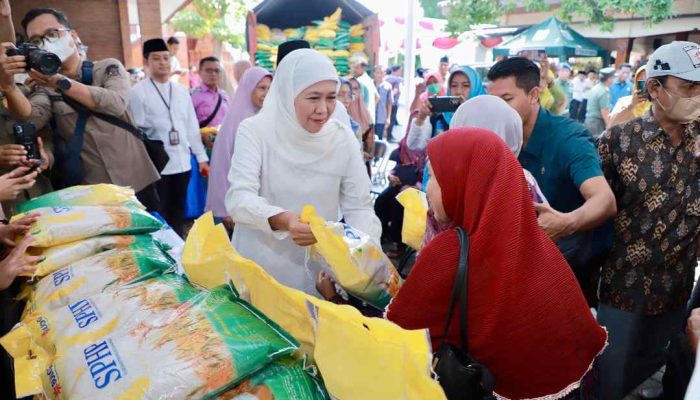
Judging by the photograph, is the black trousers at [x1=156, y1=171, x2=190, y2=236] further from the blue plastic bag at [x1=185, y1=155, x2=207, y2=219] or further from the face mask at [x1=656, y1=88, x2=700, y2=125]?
the face mask at [x1=656, y1=88, x2=700, y2=125]

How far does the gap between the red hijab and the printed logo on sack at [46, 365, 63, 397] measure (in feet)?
2.60

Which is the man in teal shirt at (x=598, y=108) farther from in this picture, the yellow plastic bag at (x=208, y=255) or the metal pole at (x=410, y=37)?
the yellow plastic bag at (x=208, y=255)

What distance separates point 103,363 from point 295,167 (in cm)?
95

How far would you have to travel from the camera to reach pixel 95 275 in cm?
150

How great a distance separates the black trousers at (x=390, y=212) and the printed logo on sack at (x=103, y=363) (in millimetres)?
3257

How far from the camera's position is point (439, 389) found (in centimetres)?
85

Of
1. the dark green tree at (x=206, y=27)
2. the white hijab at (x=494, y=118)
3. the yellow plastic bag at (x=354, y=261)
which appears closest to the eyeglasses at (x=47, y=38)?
the yellow plastic bag at (x=354, y=261)

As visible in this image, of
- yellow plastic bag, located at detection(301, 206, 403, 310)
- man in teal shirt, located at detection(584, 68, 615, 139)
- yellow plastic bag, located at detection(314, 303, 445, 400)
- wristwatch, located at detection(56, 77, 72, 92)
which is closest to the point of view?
yellow plastic bag, located at detection(314, 303, 445, 400)

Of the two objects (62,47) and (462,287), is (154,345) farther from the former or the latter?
(62,47)

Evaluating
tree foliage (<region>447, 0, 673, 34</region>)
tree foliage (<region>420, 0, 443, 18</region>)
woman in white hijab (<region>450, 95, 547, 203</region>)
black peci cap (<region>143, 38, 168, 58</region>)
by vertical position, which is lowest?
woman in white hijab (<region>450, 95, 547, 203</region>)

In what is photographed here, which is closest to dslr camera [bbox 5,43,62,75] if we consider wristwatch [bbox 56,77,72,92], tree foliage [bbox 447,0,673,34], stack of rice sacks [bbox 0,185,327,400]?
wristwatch [bbox 56,77,72,92]

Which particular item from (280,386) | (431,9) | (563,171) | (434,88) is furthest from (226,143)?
(431,9)

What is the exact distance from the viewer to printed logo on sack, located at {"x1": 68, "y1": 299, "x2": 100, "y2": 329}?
124cm

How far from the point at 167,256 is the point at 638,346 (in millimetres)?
2073
